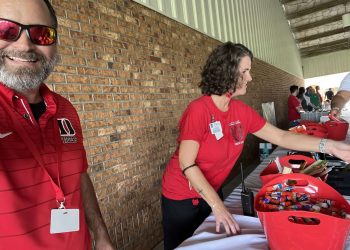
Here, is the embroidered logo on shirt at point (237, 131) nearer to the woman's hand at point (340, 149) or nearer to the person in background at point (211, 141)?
the person in background at point (211, 141)

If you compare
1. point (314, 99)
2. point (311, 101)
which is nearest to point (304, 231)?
point (311, 101)

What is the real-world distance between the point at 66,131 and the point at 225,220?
775 millimetres

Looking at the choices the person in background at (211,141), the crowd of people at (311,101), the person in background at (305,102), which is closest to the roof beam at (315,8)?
the crowd of people at (311,101)

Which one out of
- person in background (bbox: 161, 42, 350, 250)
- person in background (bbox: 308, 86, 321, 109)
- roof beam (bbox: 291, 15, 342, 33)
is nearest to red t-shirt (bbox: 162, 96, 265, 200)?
person in background (bbox: 161, 42, 350, 250)

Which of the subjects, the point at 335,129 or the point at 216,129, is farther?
the point at 335,129

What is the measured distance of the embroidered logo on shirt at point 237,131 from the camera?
1.73 metres

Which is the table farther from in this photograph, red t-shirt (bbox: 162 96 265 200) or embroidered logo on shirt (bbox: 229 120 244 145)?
embroidered logo on shirt (bbox: 229 120 244 145)

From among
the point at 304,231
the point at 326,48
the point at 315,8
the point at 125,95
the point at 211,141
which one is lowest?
the point at 304,231

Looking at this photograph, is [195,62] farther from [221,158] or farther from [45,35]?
[45,35]

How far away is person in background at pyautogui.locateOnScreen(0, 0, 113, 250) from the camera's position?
35.0 inches

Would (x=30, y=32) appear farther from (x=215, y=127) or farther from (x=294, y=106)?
(x=294, y=106)

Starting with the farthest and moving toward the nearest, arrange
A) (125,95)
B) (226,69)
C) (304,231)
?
1. (125,95)
2. (226,69)
3. (304,231)

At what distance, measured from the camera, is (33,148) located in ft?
3.10

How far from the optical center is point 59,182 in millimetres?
1022
